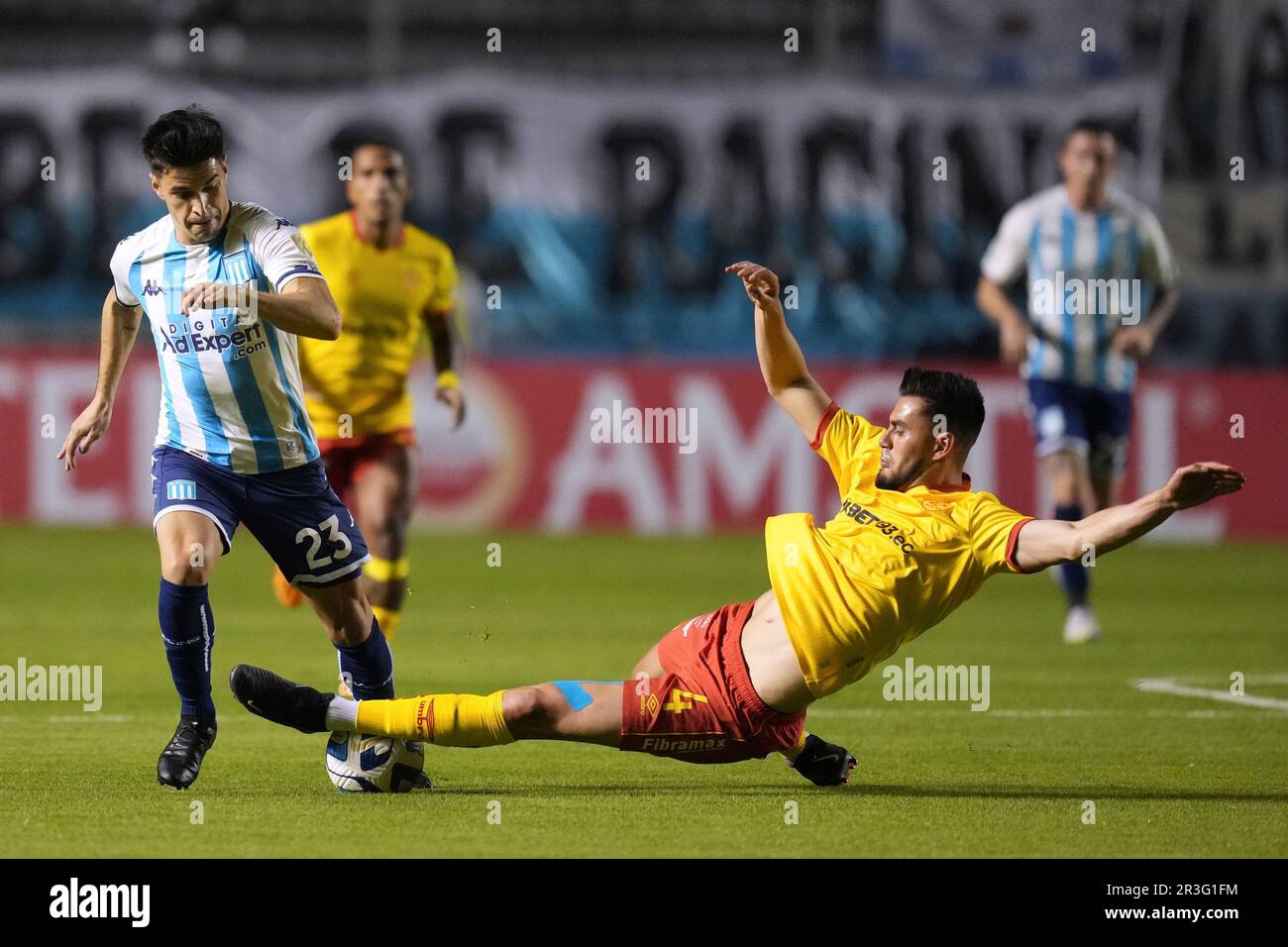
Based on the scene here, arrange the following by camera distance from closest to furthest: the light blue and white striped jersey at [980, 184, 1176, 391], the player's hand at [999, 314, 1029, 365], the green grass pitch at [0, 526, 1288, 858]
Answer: the green grass pitch at [0, 526, 1288, 858] → the player's hand at [999, 314, 1029, 365] → the light blue and white striped jersey at [980, 184, 1176, 391]

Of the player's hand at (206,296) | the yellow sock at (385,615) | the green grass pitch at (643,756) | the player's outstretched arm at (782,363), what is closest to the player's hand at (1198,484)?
the green grass pitch at (643,756)

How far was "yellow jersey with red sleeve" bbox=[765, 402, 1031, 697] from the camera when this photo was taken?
554cm

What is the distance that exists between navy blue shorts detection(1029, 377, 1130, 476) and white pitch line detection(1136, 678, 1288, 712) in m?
1.86

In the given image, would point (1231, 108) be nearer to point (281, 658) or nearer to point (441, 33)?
point (441, 33)

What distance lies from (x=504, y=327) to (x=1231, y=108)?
24.9 feet

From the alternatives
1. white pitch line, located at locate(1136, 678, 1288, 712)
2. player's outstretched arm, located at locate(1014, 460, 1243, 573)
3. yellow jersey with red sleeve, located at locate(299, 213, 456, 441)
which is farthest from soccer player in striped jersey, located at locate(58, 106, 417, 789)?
white pitch line, located at locate(1136, 678, 1288, 712)

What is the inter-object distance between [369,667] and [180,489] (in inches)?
33.4

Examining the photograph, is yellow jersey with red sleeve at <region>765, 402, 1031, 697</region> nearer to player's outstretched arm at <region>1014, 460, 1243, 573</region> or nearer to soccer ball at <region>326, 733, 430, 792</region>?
player's outstretched arm at <region>1014, 460, 1243, 573</region>

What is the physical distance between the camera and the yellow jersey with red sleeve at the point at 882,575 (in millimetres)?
5543

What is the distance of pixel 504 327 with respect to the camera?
1847 centimetres

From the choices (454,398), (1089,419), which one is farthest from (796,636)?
(1089,419)

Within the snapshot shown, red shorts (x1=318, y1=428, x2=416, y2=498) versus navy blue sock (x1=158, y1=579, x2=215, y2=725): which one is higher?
red shorts (x1=318, y1=428, x2=416, y2=498)

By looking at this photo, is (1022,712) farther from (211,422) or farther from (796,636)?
(211,422)

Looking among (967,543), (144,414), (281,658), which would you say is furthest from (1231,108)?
(967,543)
